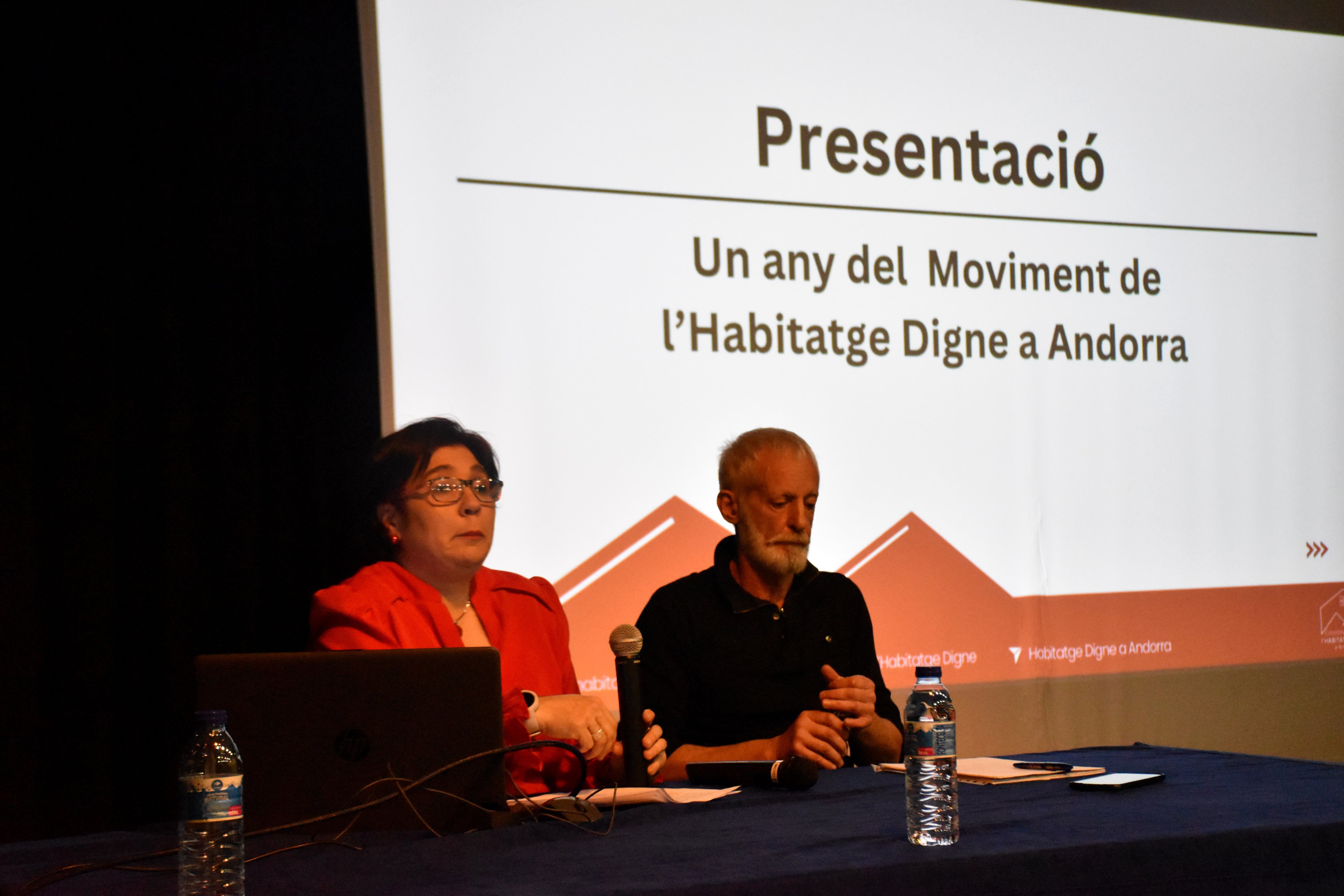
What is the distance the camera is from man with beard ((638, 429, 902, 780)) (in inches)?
92.8

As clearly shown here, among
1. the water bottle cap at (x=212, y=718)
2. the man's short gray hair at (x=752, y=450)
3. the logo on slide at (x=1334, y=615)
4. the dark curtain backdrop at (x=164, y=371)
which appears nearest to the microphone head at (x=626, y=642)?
the water bottle cap at (x=212, y=718)

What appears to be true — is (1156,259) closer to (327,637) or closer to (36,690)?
(327,637)

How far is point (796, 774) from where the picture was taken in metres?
1.62

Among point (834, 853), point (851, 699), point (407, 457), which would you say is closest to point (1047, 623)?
point (851, 699)

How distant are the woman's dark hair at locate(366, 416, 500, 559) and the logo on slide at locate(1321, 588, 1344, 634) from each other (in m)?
2.98

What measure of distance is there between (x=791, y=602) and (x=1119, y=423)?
1.69 m

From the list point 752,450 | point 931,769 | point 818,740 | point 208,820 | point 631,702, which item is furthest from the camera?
point 752,450

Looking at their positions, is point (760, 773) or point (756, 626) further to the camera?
point (756, 626)

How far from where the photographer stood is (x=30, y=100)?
2787 millimetres

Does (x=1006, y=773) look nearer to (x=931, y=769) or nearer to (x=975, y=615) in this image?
(x=931, y=769)

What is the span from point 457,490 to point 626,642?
0.69m

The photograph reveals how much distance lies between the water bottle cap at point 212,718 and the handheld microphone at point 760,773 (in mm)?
731

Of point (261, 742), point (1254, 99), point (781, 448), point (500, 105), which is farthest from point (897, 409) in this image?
point (261, 742)

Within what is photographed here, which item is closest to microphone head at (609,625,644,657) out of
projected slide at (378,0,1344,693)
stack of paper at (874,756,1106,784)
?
stack of paper at (874,756,1106,784)
